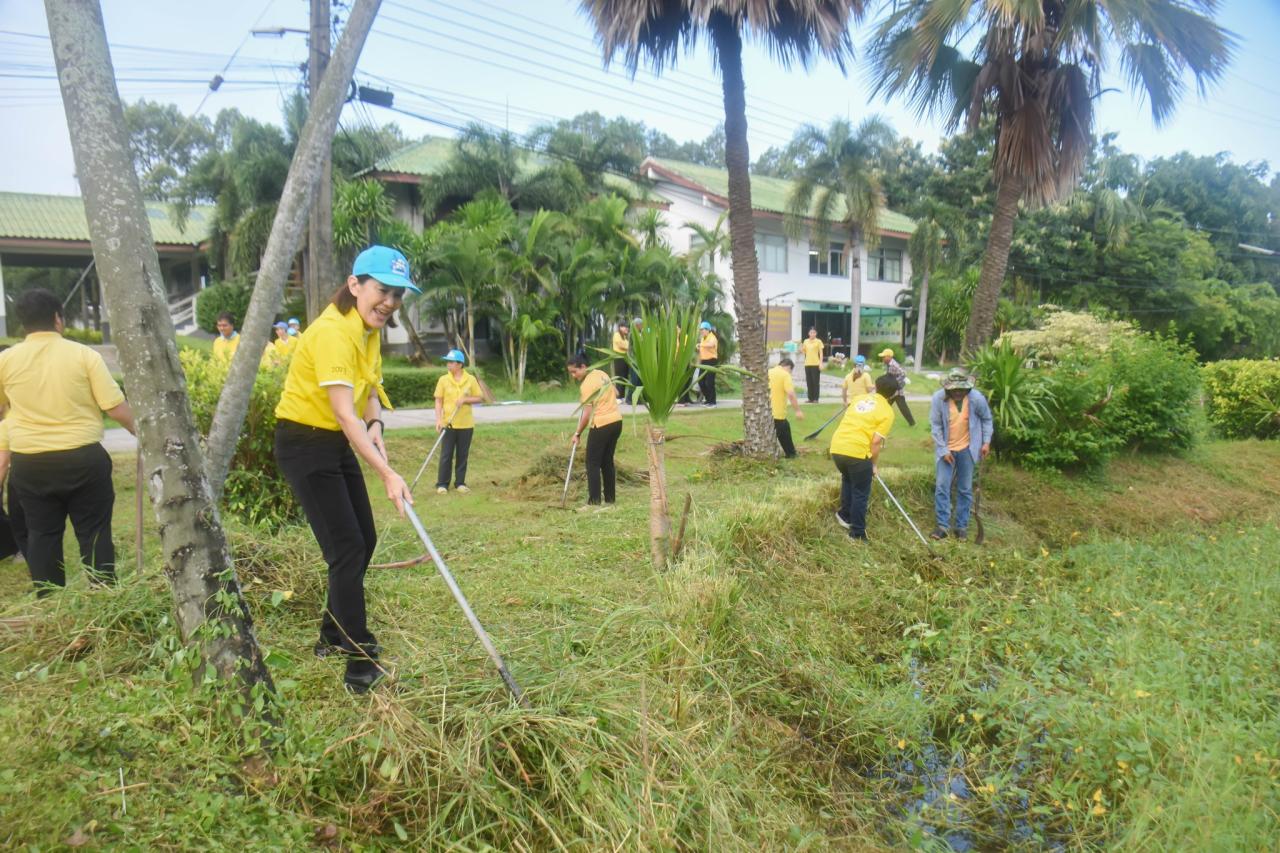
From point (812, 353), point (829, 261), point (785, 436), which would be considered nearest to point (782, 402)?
point (785, 436)

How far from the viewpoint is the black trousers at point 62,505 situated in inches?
181

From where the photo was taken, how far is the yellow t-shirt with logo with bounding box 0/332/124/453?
15.1ft

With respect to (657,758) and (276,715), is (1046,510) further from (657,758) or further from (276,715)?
(276,715)

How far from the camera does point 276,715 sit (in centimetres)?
326

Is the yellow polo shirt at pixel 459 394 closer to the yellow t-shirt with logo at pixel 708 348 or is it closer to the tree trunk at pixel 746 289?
the tree trunk at pixel 746 289

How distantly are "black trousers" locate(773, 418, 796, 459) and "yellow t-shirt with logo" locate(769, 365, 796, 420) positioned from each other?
0.25 feet

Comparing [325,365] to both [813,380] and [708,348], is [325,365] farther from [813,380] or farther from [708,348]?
[813,380]

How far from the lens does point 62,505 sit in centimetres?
473

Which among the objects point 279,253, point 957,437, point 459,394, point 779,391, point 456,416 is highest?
point 279,253

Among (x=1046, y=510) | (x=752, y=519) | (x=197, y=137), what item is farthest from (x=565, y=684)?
(x=197, y=137)

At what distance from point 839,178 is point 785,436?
57.1ft

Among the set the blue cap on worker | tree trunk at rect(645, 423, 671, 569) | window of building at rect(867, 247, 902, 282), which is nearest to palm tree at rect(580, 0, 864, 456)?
tree trunk at rect(645, 423, 671, 569)

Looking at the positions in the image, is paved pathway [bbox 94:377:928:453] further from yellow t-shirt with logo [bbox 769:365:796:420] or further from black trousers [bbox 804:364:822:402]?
yellow t-shirt with logo [bbox 769:365:796:420]

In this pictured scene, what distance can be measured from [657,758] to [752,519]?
383 centimetres
